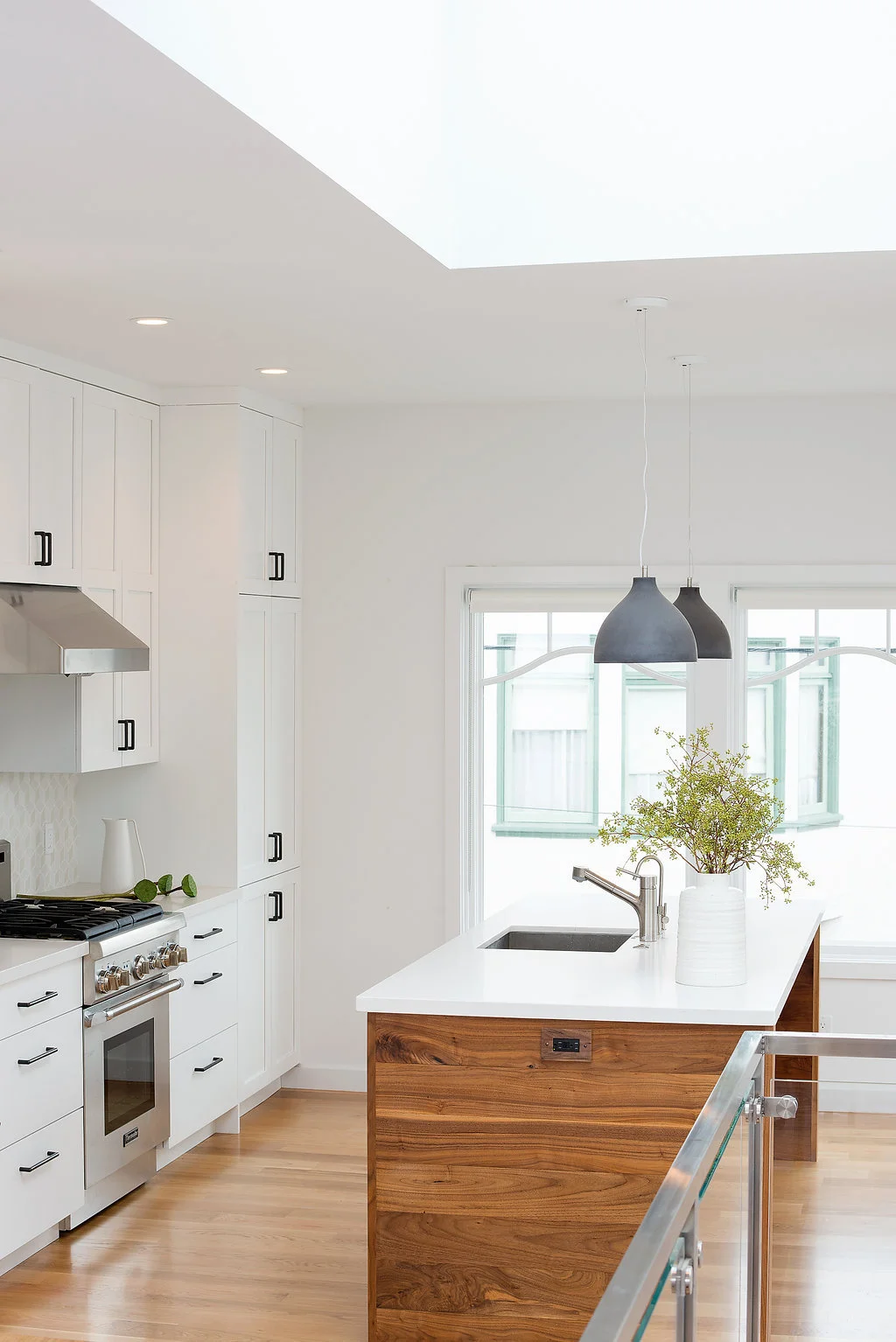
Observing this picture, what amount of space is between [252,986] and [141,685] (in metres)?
1.21

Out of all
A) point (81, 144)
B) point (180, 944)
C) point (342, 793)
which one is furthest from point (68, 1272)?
point (81, 144)

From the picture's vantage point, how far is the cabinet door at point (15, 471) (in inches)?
169

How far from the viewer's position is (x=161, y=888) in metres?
4.83

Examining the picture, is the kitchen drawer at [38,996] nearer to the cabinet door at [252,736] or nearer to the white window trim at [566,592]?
the cabinet door at [252,736]

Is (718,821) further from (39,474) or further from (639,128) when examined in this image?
(39,474)

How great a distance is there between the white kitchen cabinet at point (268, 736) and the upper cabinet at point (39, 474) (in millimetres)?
818

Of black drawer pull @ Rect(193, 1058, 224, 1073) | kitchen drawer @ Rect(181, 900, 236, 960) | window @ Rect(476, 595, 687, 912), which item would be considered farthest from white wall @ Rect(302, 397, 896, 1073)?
black drawer pull @ Rect(193, 1058, 224, 1073)

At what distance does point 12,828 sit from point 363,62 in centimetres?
307

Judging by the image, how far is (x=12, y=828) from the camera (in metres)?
5.04

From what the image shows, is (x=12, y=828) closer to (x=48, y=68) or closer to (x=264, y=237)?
(x=264, y=237)

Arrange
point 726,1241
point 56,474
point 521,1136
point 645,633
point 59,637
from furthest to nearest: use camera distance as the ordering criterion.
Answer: point 56,474 < point 59,637 < point 645,633 < point 521,1136 < point 726,1241

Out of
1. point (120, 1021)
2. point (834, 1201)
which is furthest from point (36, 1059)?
point (834, 1201)

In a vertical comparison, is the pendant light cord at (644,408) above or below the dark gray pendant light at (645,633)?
above

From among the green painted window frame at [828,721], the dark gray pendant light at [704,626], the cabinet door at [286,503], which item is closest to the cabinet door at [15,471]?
the cabinet door at [286,503]
